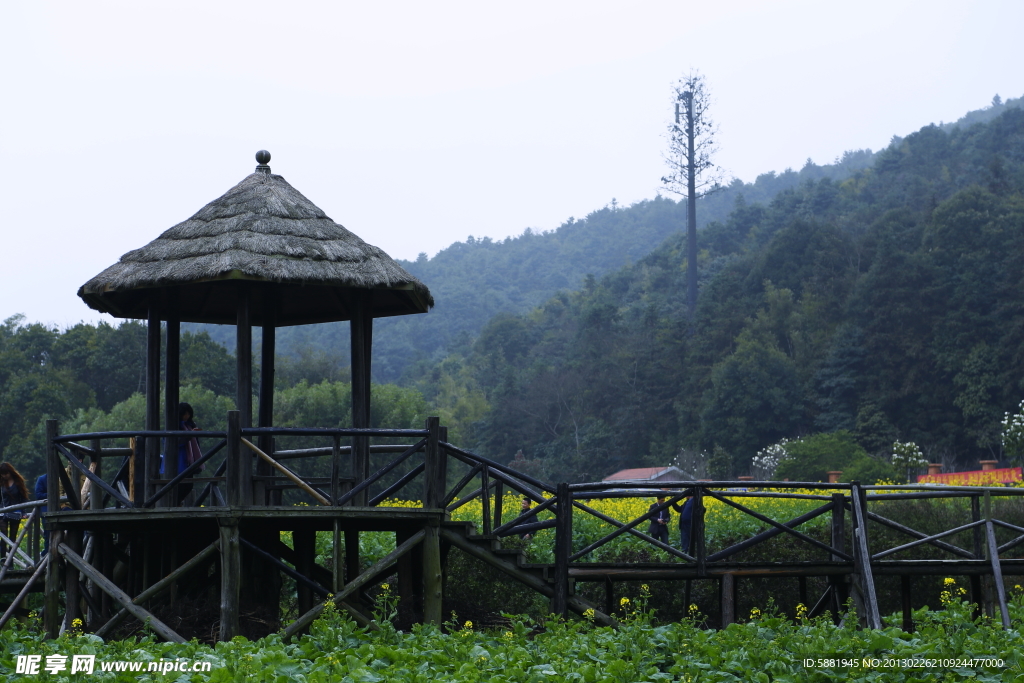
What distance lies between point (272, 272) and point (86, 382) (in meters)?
52.2

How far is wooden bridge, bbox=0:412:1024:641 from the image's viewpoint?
11.6m

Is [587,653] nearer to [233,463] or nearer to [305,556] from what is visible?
[233,463]

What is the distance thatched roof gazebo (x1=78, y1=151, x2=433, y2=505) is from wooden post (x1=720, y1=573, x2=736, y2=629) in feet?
13.2

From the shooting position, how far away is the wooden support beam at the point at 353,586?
11453 millimetres

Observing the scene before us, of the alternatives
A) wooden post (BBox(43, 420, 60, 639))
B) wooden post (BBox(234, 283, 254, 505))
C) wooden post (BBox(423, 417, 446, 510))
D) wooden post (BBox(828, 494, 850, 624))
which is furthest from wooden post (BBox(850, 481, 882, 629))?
wooden post (BBox(43, 420, 60, 639))

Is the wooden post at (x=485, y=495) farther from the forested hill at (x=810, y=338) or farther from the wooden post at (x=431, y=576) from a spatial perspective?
the forested hill at (x=810, y=338)

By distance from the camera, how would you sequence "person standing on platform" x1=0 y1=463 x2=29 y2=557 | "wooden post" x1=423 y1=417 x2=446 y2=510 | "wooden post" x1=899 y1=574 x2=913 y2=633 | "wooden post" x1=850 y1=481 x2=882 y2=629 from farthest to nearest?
1. "person standing on platform" x1=0 y1=463 x2=29 y2=557
2. "wooden post" x1=899 y1=574 x2=913 y2=633
3. "wooden post" x1=850 y1=481 x2=882 y2=629
4. "wooden post" x1=423 y1=417 x2=446 y2=510

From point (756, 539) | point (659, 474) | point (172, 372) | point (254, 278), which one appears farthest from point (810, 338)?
point (254, 278)

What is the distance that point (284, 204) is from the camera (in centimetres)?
1328

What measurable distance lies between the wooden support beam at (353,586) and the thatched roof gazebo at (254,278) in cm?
128

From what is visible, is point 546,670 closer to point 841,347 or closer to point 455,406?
point 841,347

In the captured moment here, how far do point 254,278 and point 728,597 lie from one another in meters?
5.82

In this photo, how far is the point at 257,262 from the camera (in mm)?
11945

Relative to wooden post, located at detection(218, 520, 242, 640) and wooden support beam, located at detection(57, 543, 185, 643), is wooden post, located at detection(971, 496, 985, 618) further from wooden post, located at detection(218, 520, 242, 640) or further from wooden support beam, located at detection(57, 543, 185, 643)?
wooden support beam, located at detection(57, 543, 185, 643)
